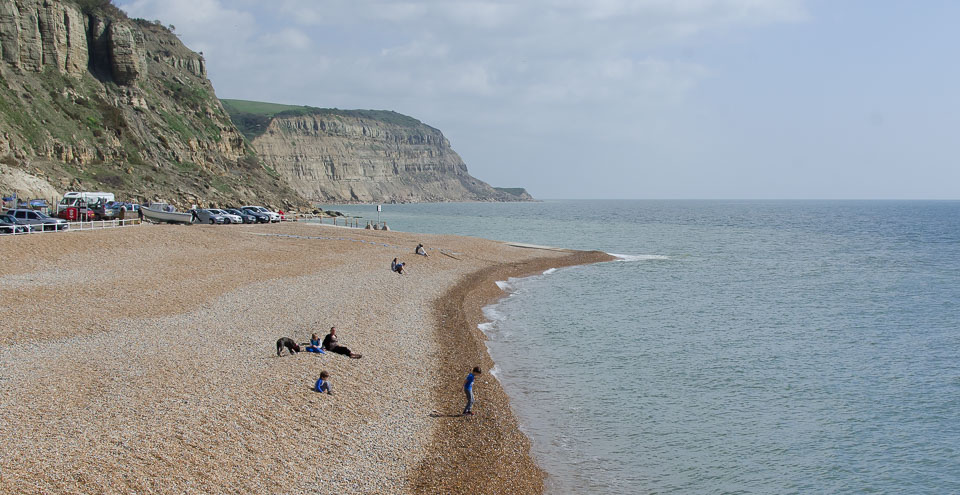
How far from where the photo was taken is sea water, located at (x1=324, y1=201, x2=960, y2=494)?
14516 mm

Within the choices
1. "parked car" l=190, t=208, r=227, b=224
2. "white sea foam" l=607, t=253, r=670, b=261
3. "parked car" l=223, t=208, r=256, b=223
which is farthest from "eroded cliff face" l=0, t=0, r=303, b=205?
"white sea foam" l=607, t=253, r=670, b=261

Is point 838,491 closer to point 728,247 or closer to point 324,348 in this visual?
point 324,348

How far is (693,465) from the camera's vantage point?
14.6 meters

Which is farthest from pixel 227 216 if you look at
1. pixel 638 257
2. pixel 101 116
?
pixel 638 257

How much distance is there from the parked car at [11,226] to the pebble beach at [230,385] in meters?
3.95

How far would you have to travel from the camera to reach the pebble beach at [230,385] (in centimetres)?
1163

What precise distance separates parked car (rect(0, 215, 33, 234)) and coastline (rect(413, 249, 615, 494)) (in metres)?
25.6

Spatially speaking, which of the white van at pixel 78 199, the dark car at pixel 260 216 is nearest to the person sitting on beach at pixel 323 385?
the white van at pixel 78 199

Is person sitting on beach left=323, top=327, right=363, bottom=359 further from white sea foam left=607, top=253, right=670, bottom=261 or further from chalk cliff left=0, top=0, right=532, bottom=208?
chalk cliff left=0, top=0, right=532, bottom=208

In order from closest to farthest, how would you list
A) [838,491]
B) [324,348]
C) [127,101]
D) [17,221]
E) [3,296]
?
1. [838,491]
2. [324,348]
3. [3,296]
4. [17,221]
5. [127,101]

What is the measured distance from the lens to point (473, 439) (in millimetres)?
14773

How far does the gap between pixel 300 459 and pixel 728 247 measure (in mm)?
64425

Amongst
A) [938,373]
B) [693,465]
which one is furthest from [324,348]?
[938,373]

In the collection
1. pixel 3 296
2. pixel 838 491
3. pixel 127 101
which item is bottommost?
pixel 838 491
